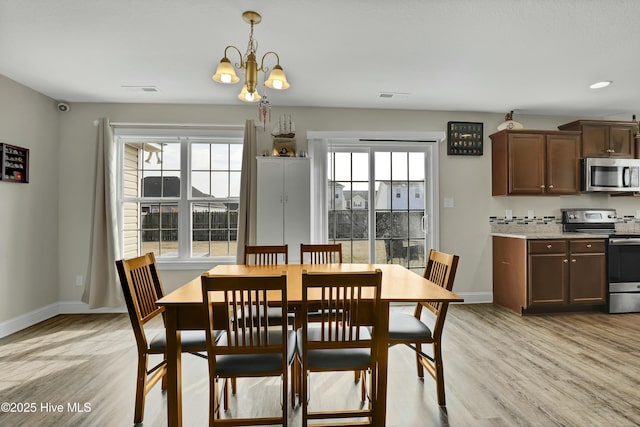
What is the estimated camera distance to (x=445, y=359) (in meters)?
2.71

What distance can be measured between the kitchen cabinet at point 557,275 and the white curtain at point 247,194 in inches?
121

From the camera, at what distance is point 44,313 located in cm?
373

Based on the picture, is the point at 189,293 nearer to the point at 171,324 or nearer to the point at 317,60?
the point at 171,324

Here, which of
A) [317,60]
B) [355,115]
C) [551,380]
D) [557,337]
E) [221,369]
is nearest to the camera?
[221,369]

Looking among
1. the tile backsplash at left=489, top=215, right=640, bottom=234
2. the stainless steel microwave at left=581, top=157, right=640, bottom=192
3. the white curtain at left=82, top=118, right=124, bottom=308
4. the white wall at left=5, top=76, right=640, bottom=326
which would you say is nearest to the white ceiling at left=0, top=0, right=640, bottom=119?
the white wall at left=5, top=76, right=640, bottom=326

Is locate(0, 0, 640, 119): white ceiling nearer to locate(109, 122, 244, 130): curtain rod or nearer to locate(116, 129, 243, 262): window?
locate(109, 122, 244, 130): curtain rod

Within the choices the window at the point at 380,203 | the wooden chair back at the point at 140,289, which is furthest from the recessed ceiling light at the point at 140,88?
the wooden chair back at the point at 140,289

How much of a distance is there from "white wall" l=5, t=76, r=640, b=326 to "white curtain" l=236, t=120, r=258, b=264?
180mm

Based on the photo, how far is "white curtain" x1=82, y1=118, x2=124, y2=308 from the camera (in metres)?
3.84

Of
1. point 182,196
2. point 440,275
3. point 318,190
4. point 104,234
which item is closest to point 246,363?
point 440,275

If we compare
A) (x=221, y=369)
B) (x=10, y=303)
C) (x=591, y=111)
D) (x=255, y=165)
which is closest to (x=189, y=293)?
(x=221, y=369)

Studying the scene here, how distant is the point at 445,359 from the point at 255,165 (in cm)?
276

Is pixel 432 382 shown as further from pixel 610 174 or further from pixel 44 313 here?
pixel 44 313

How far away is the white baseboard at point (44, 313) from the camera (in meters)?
3.28
